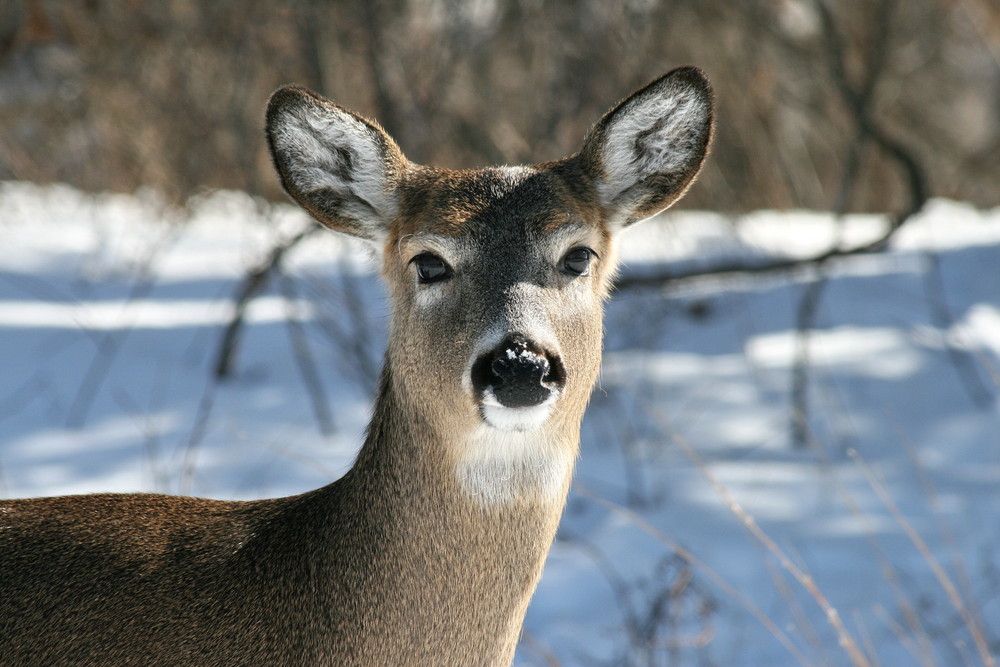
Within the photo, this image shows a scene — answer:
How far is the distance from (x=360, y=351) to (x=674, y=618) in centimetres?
288

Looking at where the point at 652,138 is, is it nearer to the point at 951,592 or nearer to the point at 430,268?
the point at 430,268

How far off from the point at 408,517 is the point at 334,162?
1069 millimetres

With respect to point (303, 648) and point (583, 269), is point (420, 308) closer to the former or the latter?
point (583, 269)

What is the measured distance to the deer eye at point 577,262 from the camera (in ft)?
10.1

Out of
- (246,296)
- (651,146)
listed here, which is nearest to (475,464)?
(651,146)

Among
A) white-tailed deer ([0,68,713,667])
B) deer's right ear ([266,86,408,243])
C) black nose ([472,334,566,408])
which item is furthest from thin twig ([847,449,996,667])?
deer's right ear ([266,86,408,243])

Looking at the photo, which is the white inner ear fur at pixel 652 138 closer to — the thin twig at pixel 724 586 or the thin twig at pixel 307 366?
the thin twig at pixel 724 586

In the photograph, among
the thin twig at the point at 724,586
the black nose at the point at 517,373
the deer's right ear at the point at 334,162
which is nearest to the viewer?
the black nose at the point at 517,373

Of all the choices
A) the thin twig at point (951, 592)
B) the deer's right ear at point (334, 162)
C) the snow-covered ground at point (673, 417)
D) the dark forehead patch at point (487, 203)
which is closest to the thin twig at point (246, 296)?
the snow-covered ground at point (673, 417)

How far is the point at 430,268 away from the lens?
9.92ft

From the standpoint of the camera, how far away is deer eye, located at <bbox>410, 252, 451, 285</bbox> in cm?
300

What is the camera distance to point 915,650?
4.61 meters

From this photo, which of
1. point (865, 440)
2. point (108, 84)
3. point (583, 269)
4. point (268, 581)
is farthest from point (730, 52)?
point (268, 581)

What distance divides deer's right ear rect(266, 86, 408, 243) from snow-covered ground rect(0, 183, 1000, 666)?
5.93 ft
